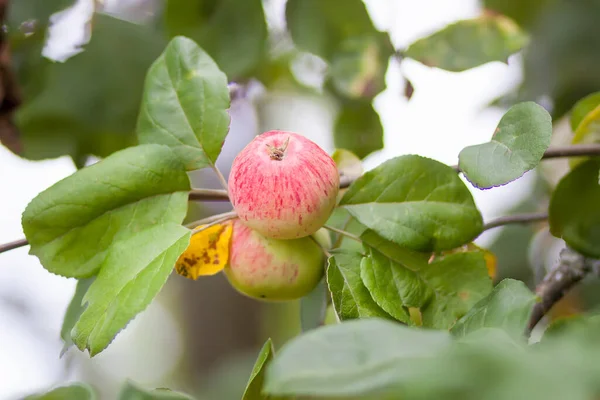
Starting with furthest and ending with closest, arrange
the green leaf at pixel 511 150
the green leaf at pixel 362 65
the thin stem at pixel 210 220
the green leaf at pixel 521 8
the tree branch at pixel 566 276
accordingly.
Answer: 1. the green leaf at pixel 521 8
2. the green leaf at pixel 362 65
3. the tree branch at pixel 566 276
4. the thin stem at pixel 210 220
5. the green leaf at pixel 511 150

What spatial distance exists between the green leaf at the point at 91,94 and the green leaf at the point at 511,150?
633 millimetres

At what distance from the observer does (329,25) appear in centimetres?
95

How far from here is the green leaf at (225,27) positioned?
0.95 metres

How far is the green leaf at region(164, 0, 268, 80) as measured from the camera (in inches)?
37.2

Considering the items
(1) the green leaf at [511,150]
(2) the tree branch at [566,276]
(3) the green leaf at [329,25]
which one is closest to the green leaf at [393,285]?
(1) the green leaf at [511,150]

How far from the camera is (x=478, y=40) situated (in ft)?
2.68

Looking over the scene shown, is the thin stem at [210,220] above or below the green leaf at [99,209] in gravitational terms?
below

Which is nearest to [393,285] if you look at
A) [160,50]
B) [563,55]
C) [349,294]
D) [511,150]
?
[349,294]

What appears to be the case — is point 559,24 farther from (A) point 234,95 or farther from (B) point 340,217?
(B) point 340,217

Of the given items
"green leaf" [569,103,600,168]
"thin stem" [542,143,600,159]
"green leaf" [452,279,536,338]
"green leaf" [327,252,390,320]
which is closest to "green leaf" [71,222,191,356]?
"green leaf" [327,252,390,320]

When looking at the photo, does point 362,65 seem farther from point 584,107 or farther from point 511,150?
point 511,150

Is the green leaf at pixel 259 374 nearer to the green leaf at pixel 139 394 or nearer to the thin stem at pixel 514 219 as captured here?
the green leaf at pixel 139 394

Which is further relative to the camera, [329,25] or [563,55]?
[563,55]

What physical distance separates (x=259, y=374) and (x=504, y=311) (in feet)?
0.66
